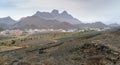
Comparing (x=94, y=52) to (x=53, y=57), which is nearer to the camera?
(x=94, y=52)

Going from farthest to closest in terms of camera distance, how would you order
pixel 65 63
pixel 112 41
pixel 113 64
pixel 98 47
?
pixel 112 41 < pixel 98 47 < pixel 65 63 < pixel 113 64

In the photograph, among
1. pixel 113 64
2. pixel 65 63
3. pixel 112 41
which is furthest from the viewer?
pixel 112 41

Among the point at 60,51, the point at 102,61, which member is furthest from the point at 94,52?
the point at 60,51

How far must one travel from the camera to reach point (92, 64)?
27641 millimetres

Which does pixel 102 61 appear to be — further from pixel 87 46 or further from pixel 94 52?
pixel 87 46

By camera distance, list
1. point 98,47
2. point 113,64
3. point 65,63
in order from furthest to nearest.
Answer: point 98,47, point 65,63, point 113,64

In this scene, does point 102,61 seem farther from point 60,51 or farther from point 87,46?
point 60,51

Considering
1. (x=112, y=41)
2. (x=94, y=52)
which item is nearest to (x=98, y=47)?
(x=94, y=52)

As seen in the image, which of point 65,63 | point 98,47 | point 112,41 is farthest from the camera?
point 112,41

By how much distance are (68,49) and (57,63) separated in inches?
232

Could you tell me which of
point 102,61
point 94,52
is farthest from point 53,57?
point 102,61

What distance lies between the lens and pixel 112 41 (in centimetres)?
3572

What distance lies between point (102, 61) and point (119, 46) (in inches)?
232

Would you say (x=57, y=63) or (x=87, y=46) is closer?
(x=57, y=63)
